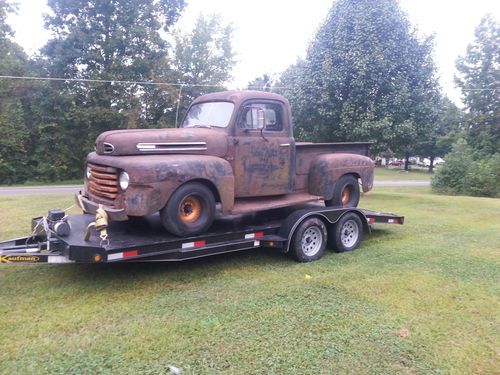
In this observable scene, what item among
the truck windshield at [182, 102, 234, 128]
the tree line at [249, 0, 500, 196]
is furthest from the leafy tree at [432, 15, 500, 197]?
the truck windshield at [182, 102, 234, 128]

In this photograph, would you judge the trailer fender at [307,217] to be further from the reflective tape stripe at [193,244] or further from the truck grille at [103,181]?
the truck grille at [103,181]

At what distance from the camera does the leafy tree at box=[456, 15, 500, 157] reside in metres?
26.4

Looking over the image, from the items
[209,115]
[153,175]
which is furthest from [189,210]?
[209,115]

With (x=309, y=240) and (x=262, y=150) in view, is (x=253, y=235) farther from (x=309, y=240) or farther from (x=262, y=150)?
(x=262, y=150)

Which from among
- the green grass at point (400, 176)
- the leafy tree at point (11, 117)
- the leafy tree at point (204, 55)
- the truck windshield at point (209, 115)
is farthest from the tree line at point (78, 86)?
the truck windshield at point (209, 115)

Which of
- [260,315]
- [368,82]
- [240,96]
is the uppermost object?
[368,82]

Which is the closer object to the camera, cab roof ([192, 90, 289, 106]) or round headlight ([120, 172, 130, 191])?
round headlight ([120, 172, 130, 191])

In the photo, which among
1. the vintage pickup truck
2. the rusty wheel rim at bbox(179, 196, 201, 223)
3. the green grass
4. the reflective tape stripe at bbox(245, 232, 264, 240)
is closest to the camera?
the vintage pickup truck

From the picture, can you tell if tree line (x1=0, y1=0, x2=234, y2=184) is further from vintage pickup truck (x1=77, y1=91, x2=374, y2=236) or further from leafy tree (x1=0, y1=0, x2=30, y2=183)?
vintage pickup truck (x1=77, y1=91, x2=374, y2=236)

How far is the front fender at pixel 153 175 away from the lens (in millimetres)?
4707

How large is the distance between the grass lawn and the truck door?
3.65 ft

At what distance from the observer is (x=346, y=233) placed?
6.86 meters

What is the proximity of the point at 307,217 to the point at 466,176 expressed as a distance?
15.8 m

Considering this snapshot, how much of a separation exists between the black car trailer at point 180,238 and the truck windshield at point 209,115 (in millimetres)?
1441
